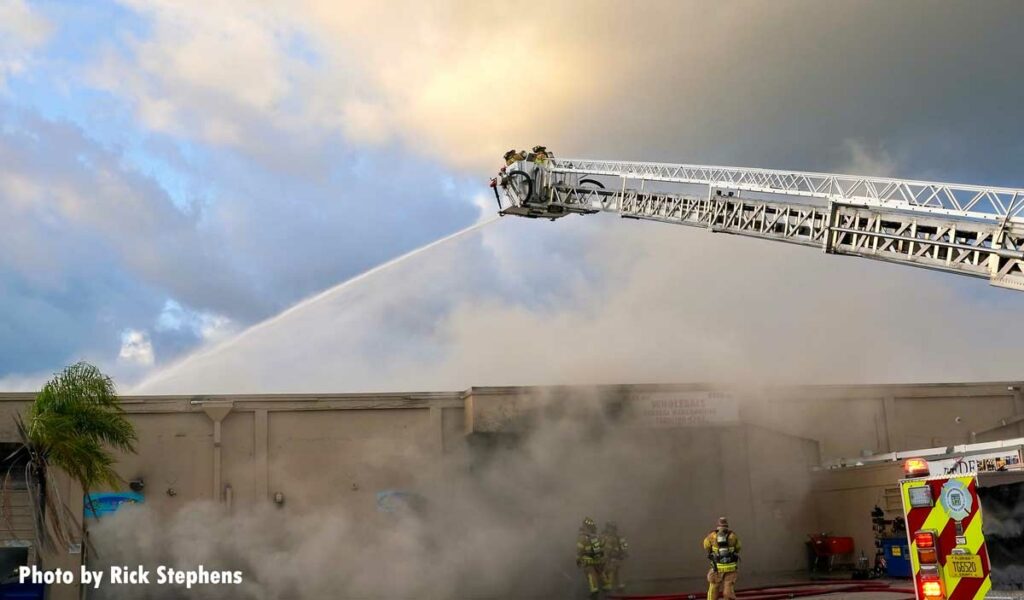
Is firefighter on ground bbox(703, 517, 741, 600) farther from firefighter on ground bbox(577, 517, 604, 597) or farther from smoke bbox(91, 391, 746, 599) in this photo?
smoke bbox(91, 391, 746, 599)

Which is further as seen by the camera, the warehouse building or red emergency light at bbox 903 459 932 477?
the warehouse building

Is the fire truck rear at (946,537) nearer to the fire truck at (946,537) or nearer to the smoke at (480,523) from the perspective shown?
the fire truck at (946,537)

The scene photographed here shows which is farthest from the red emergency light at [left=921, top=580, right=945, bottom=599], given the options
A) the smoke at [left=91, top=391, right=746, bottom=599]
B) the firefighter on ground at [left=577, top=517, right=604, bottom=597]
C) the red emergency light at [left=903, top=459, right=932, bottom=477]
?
the smoke at [left=91, top=391, right=746, bottom=599]

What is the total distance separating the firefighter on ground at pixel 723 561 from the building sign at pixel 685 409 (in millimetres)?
8379

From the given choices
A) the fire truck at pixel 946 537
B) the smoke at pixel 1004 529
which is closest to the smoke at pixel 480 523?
the smoke at pixel 1004 529

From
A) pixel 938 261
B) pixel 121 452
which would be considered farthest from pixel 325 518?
pixel 938 261

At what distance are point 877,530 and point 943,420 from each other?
6284mm

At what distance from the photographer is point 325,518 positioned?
22500 millimetres

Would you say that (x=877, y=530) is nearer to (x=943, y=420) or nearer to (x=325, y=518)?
(x=943, y=420)

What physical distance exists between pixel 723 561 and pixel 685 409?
8.95m

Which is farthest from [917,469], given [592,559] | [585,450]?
[585,450]

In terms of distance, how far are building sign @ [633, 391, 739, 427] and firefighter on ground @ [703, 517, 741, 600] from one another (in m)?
8.38

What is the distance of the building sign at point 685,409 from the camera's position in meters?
24.0

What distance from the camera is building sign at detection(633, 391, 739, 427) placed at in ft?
78.8
